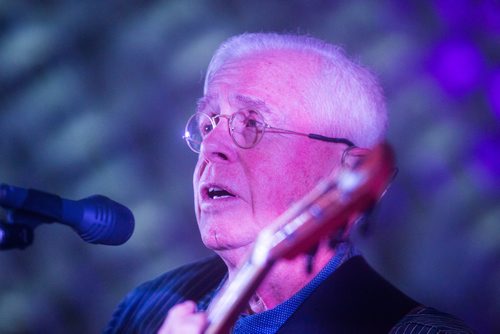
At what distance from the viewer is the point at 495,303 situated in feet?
6.66

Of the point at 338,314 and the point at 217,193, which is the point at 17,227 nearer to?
the point at 217,193

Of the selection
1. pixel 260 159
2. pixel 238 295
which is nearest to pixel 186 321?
pixel 238 295

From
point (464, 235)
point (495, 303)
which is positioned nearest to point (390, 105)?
point (464, 235)

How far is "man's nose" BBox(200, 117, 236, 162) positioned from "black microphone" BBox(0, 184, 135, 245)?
0.48 meters

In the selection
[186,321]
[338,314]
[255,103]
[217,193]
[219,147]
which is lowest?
[338,314]

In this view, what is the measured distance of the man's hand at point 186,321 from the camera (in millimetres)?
1107

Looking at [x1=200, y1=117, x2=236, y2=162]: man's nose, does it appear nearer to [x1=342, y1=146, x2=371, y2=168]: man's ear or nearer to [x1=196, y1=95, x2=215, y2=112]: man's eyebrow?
[x1=196, y1=95, x2=215, y2=112]: man's eyebrow

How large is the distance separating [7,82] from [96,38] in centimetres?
Answer: 48

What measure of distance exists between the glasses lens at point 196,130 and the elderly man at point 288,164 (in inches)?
2.7

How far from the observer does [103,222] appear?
1.03 m

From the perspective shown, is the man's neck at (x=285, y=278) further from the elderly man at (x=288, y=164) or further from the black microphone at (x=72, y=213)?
the black microphone at (x=72, y=213)

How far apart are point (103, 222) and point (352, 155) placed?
810mm

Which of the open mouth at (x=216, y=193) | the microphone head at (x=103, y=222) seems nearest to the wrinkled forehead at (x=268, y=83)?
the open mouth at (x=216, y=193)

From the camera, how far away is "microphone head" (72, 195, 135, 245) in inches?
40.2
